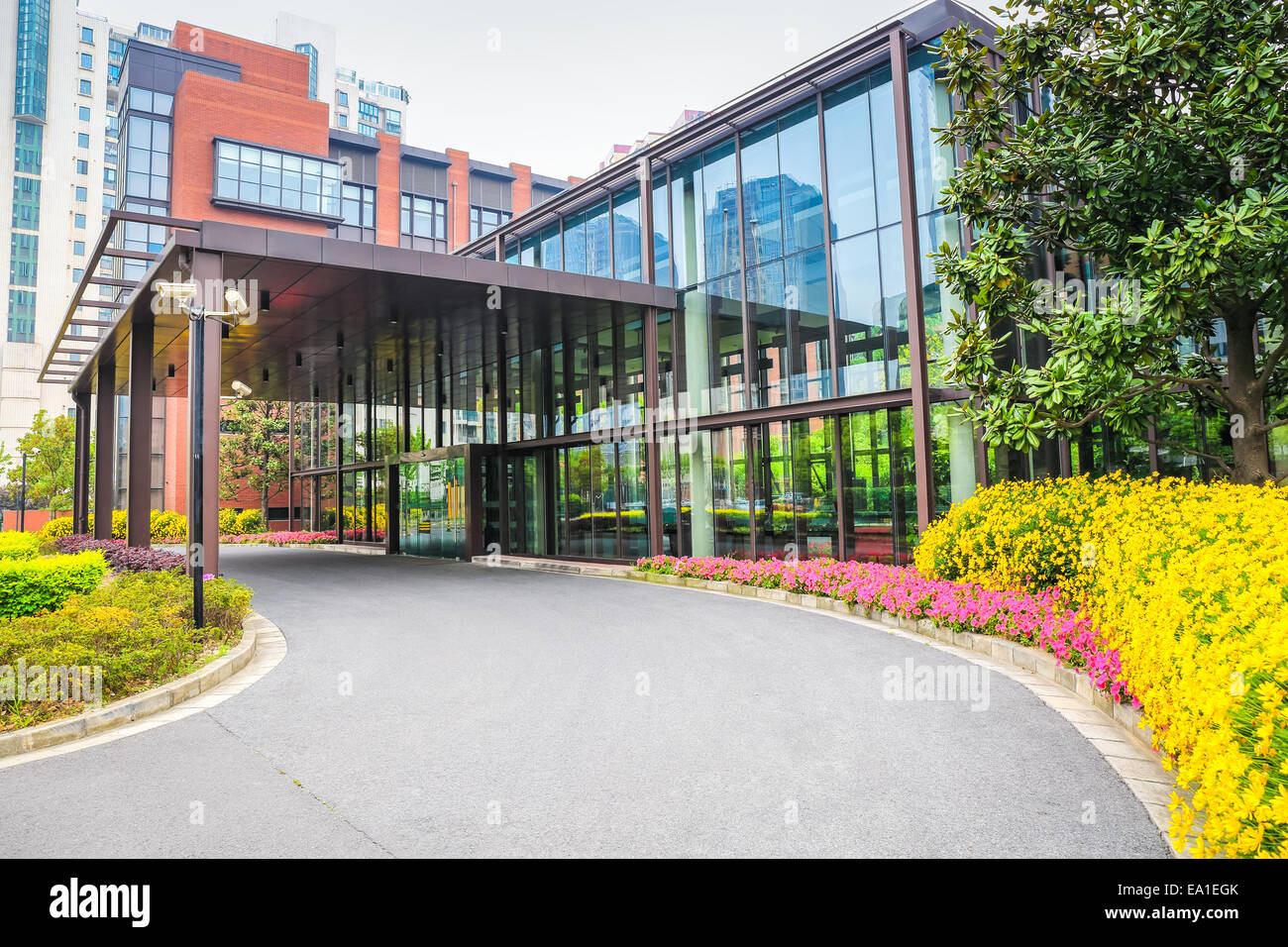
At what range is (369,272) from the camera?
14.0 metres

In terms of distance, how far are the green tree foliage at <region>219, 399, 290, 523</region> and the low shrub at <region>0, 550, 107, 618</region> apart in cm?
3049

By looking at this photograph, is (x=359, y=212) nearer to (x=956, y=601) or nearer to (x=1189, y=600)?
(x=956, y=601)

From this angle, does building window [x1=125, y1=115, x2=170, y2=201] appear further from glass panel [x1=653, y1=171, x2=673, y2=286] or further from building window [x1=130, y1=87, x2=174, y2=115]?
glass panel [x1=653, y1=171, x2=673, y2=286]

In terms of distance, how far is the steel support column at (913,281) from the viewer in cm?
1352

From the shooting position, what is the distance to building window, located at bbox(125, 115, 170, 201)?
40.5m

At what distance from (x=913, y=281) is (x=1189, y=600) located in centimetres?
1005

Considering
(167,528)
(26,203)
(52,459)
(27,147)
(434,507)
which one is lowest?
(167,528)

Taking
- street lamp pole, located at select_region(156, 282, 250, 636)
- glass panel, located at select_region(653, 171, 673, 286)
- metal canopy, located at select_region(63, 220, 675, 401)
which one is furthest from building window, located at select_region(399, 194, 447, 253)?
street lamp pole, located at select_region(156, 282, 250, 636)

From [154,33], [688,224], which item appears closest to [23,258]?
[154,33]

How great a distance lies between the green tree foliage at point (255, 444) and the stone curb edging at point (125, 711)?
34388 mm

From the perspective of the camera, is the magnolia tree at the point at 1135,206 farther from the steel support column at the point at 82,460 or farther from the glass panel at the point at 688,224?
the steel support column at the point at 82,460

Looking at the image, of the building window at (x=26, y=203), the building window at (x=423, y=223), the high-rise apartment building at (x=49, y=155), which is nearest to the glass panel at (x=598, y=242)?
the building window at (x=423, y=223)

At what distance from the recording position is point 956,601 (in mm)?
9555

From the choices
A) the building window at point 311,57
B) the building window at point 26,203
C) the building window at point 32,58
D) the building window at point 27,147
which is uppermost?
the building window at point 311,57
